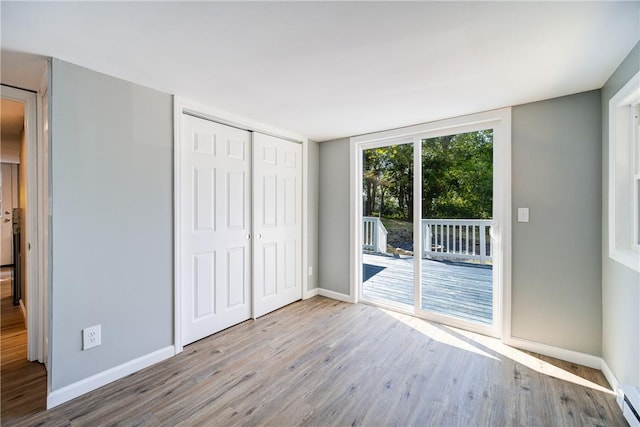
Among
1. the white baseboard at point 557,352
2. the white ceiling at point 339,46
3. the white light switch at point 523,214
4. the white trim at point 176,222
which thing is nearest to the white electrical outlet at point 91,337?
the white trim at point 176,222

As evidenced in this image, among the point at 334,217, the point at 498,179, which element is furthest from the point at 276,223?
the point at 498,179

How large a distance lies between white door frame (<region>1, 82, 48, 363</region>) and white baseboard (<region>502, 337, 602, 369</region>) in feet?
12.6

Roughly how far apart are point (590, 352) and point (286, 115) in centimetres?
323

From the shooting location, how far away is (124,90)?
201cm

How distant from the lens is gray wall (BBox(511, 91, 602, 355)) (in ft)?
6.96

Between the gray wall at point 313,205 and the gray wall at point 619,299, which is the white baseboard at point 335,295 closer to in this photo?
the gray wall at point 313,205

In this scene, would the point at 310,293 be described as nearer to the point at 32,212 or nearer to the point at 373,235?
A: the point at 373,235

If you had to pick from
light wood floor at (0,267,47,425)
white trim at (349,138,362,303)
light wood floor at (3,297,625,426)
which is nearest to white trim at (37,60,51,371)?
light wood floor at (0,267,47,425)

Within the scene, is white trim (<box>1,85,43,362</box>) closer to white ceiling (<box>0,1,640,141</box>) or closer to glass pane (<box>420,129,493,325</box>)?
white ceiling (<box>0,1,640,141</box>)

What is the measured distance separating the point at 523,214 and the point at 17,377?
4.11m

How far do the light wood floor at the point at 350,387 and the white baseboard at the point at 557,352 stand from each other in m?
0.07

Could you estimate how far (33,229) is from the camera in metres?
2.13

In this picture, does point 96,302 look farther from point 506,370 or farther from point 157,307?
point 506,370

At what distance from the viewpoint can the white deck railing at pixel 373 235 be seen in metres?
3.45
